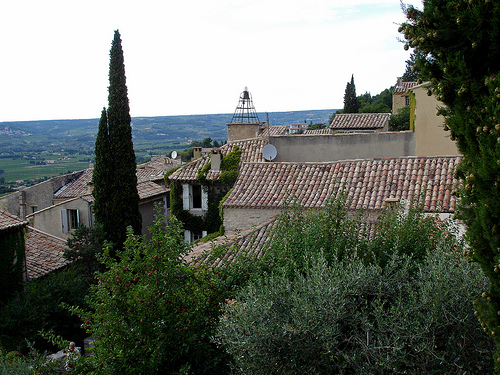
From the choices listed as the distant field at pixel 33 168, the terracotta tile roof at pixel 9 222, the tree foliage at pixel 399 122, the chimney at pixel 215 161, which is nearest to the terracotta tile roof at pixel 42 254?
the terracotta tile roof at pixel 9 222

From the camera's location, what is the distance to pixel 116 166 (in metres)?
21.5

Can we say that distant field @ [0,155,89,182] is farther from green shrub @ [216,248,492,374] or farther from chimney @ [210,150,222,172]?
green shrub @ [216,248,492,374]

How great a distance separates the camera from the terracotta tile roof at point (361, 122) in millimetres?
33625

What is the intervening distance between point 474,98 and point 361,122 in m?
31.8

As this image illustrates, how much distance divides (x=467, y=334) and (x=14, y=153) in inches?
5353

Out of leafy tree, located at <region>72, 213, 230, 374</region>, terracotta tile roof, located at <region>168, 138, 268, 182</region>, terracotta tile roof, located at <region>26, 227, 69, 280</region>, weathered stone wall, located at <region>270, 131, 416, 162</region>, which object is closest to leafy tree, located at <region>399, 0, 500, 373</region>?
leafy tree, located at <region>72, 213, 230, 374</region>

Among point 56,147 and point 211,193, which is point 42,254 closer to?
point 211,193

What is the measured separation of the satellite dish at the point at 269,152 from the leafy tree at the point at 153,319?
44.3 feet

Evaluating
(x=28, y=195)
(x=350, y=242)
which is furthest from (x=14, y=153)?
(x=350, y=242)

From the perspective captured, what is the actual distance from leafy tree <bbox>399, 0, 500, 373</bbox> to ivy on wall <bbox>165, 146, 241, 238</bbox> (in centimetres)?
1651

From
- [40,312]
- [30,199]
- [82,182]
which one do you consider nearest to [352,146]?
[40,312]

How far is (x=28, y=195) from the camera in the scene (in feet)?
98.6

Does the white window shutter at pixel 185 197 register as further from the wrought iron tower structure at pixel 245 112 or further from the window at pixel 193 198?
the wrought iron tower structure at pixel 245 112

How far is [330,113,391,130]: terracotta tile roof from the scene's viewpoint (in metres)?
33.6
